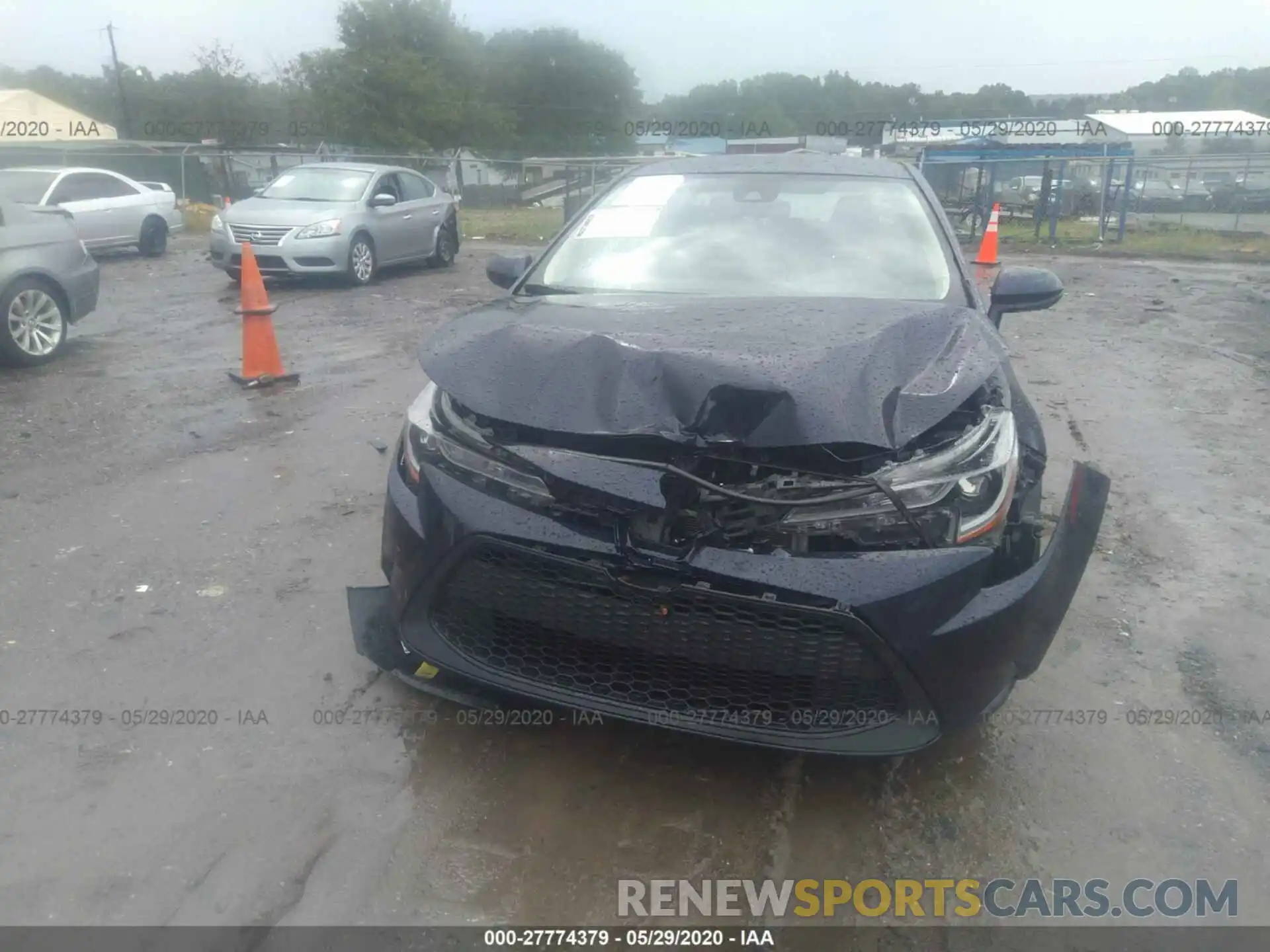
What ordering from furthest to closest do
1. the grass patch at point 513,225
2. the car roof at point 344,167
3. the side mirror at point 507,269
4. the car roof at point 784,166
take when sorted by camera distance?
1. the grass patch at point 513,225
2. the car roof at point 344,167
3. the car roof at point 784,166
4. the side mirror at point 507,269

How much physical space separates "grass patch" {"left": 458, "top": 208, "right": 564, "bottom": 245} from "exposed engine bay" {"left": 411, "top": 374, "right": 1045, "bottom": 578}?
48.9 ft

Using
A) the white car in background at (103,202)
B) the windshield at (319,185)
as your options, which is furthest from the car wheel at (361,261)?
the white car in background at (103,202)

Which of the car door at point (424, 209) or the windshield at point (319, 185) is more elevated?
the windshield at point (319, 185)

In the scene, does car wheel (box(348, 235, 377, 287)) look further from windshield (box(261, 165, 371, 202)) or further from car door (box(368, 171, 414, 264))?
windshield (box(261, 165, 371, 202))

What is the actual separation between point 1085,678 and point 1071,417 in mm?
3752

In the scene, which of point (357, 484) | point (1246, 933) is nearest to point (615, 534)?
point (1246, 933)

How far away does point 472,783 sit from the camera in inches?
111

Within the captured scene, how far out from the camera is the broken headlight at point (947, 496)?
2420mm

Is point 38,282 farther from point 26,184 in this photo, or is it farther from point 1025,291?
point 26,184

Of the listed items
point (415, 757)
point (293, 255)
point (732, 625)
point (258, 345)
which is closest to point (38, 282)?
point (258, 345)

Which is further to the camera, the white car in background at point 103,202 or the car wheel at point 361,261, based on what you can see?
the white car in background at point 103,202

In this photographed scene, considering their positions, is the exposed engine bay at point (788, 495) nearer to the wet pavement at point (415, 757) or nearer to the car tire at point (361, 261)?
the wet pavement at point (415, 757)

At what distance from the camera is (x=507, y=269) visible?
4.41 metres

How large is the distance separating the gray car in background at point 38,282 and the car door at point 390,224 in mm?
4943
